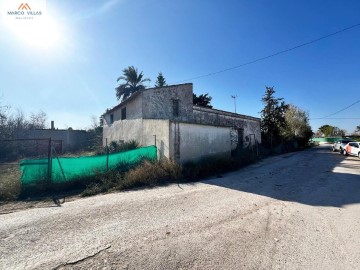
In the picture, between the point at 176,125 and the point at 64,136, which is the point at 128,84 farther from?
the point at 176,125

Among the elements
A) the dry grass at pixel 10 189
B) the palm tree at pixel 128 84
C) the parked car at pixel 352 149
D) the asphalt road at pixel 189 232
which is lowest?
the asphalt road at pixel 189 232

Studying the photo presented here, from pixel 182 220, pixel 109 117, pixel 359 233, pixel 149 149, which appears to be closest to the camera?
pixel 359 233

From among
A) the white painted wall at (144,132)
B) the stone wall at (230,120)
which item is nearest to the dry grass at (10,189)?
the white painted wall at (144,132)

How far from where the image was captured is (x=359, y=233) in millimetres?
3998

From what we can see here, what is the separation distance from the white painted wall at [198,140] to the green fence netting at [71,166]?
230cm

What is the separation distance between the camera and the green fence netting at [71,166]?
7199 millimetres

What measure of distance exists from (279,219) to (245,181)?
4080 millimetres

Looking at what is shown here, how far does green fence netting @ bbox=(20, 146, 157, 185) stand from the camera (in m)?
7.20

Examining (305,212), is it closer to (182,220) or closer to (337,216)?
(337,216)

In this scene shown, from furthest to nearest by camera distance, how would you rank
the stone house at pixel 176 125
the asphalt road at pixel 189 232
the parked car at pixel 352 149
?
1. the parked car at pixel 352 149
2. the stone house at pixel 176 125
3. the asphalt road at pixel 189 232

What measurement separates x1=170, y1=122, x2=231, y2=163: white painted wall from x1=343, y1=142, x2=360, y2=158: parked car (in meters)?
13.0

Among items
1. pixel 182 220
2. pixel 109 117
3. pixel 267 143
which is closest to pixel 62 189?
pixel 182 220

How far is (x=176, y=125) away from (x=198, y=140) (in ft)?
6.48

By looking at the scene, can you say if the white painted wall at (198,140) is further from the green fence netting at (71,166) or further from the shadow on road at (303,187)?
the shadow on road at (303,187)
